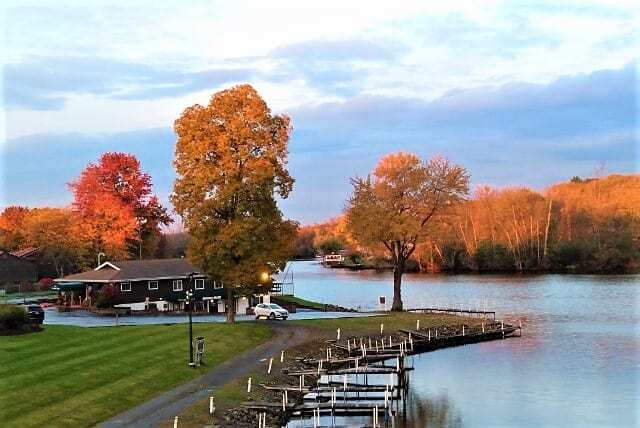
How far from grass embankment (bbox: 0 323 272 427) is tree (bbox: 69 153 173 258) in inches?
1767

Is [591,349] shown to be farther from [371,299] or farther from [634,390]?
[371,299]

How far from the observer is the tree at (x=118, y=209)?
9506 cm

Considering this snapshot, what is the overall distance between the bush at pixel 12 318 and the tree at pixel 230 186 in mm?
11951

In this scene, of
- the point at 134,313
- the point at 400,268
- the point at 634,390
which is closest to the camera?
the point at 634,390

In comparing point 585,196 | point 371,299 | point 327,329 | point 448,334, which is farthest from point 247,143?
point 585,196

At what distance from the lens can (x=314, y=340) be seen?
5122 cm

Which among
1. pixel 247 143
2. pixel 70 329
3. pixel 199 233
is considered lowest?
pixel 70 329

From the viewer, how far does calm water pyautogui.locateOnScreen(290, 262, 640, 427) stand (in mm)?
36875

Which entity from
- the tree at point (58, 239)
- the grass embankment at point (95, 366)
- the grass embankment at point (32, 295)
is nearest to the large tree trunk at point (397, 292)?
the grass embankment at point (95, 366)

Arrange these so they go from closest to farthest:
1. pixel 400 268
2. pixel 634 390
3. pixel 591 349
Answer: pixel 634 390 → pixel 591 349 → pixel 400 268

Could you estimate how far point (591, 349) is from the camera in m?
55.9

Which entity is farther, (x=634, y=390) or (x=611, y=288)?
(x=611, y=288)

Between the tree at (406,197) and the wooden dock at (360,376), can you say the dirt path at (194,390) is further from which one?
the tree at (406,197)

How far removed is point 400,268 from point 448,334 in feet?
44.0
